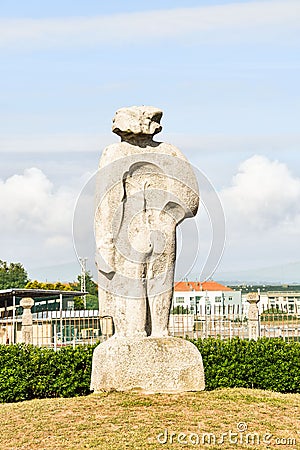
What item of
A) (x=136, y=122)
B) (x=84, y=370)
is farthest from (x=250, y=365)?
(x=136, y=122)

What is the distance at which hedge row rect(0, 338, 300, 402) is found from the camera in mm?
9859

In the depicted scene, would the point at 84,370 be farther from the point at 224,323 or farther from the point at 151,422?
the point at 224,323

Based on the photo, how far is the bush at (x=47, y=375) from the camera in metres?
9.78

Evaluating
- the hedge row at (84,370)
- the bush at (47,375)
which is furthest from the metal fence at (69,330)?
the hedge row at (84,370)

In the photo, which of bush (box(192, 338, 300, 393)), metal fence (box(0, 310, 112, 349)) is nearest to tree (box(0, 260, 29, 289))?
metal fence (box(0, 310, 112, 349))

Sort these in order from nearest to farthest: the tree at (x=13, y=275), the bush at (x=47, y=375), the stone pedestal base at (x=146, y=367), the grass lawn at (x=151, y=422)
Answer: the grass lawn at (x=151, y=422)
the stone pedestal base at (x=146, y=367)
the bush at (x=47, y=375)
the tree at (x=13, y=275)

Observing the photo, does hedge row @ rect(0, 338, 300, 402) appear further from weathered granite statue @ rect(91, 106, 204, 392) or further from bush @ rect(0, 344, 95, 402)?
weathered granite statue @ rect(91, 106, 204, 392)

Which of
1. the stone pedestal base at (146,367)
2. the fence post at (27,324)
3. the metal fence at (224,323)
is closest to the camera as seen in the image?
the stone pedestal base at (146,367)

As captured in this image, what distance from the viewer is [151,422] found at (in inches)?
294

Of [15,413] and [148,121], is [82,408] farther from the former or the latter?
[148,121]

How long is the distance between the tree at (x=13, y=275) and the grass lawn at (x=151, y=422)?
2294 inches

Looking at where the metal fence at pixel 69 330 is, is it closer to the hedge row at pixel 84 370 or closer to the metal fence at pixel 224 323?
the metal fence at pixel 224 323

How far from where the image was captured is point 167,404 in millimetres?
8047

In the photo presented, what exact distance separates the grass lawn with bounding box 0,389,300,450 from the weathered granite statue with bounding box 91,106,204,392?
43cm
